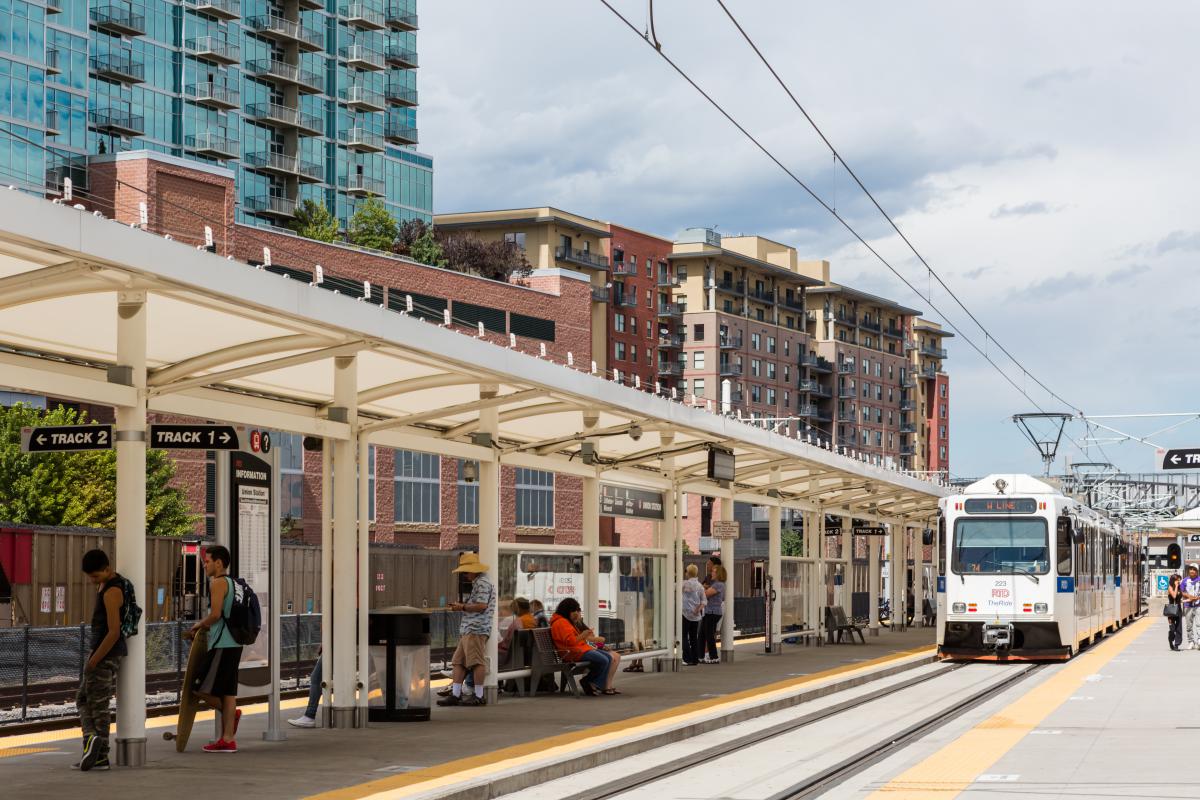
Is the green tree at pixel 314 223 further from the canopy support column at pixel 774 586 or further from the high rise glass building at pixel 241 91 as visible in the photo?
the canopy support column at pixel 774 586

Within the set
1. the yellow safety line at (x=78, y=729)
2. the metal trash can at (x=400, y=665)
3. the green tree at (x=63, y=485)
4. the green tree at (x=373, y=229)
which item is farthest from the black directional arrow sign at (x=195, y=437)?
the green tree at (x=373, y=229)

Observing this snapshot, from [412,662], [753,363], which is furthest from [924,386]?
[412,662]

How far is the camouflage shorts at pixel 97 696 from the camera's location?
11.6 m

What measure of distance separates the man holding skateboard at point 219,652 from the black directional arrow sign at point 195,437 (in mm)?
827

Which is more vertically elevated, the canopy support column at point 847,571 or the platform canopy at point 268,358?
the platform canopy at point 268,358

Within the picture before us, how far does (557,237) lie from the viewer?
125m

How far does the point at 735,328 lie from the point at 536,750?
4981 inches

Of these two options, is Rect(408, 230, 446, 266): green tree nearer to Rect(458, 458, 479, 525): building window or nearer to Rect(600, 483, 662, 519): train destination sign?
Rect(458, 458, 479, 525): building window

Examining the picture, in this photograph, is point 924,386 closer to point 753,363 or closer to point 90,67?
point 753,363

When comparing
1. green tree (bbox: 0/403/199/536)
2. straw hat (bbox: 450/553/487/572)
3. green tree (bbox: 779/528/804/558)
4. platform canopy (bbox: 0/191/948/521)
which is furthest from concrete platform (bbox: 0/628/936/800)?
green tree (bbox: 779/528/804/558)

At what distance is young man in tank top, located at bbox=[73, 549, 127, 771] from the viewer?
38.0 feet

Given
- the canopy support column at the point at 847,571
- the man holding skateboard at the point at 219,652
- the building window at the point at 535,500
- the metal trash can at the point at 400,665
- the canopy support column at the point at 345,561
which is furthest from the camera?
the building window at the point at 535,500

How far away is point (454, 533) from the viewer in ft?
265

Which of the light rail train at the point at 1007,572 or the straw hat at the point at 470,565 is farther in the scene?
the light rail train at the point at 1007,572
